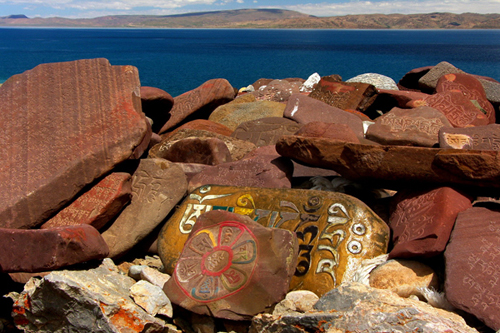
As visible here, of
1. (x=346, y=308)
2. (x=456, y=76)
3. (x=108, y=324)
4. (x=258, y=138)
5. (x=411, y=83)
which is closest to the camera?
(x=346, y=308)

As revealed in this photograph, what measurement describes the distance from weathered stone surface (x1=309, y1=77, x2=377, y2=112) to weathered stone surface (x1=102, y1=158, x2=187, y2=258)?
12.4ft

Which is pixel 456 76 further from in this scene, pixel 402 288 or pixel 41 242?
pixel 41 242

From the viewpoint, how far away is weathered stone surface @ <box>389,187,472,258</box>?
280 cm

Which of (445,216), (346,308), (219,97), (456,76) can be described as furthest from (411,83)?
(346,308)

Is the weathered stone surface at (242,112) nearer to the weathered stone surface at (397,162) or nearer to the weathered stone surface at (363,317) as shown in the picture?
the weathered stone surface at (397,162)

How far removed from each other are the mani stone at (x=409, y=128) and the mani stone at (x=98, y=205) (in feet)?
10.1

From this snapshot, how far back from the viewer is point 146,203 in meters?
3.88

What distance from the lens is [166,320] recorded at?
2.90 metres

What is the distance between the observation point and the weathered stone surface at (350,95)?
703cm

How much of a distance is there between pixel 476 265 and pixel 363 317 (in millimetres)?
822

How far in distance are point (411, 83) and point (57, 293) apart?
794cm

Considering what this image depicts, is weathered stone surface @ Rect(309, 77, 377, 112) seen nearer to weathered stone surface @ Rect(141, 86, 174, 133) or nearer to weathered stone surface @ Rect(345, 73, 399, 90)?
weathered stone surface @ Rect(345, 73, 399, 90)

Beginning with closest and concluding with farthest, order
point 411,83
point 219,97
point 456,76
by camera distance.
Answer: point 456,76
point 219,97
point 411,83

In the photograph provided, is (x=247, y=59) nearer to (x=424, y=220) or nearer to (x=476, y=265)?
(x=424, y=220)
